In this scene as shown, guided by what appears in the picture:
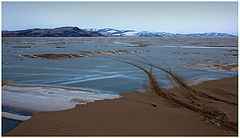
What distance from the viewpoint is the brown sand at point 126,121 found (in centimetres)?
429

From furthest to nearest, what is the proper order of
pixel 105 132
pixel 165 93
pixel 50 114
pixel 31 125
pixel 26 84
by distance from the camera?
1. pixel 26 84
2. pixel 165 93
3. pixel 50 114
4. pixel 31 125
5. pixel 105 132

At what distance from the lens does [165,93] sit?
23.4ft

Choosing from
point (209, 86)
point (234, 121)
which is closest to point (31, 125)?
point (234, 121)

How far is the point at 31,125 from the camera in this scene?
4590mm

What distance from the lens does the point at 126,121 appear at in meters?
4.77

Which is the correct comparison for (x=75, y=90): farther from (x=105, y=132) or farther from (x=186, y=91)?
(x=186, y=91)

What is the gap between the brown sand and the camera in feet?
14.1

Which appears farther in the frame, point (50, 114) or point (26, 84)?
point (26, 84)

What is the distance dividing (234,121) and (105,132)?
3600 mm

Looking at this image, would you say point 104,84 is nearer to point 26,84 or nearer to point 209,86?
point 26,84

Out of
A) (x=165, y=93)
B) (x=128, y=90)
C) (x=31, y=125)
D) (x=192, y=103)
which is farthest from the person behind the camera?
(x=128, y=90)

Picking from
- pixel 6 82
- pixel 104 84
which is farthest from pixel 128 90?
pixel 6 82

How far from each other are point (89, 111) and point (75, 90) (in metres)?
2.31

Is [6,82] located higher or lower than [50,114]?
higher
